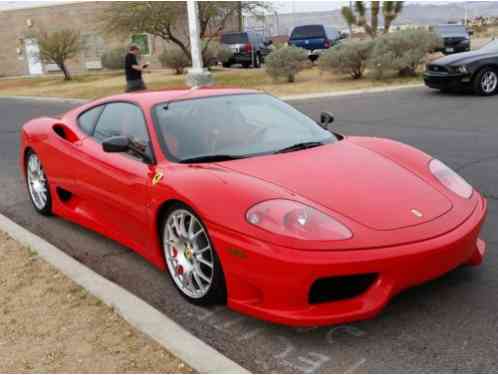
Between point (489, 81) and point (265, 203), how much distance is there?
11.9 metres

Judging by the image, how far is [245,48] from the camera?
28812mm

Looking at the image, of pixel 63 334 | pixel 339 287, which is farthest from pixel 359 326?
pixel 63 334

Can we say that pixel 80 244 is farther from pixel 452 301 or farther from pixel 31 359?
pixel 452 301

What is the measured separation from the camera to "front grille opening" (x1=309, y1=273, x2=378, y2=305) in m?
2.98

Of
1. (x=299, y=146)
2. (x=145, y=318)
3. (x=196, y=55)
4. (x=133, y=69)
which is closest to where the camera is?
(x=145, y=318)

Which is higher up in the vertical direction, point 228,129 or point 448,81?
point 228,129

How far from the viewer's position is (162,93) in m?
4.56

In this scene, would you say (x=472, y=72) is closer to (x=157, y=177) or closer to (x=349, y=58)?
(x=349, y=58)

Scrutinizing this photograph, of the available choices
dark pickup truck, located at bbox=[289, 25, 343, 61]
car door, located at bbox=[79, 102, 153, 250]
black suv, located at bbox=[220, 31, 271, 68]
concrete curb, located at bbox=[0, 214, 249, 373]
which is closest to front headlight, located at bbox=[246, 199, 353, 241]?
concrete curb, located at bbox=[0, 214, 249, 373]

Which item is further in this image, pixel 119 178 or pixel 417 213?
pixel 119 178

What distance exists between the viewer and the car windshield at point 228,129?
3.94 m

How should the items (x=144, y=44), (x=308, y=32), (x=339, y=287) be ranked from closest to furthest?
(x=339, y=287)
(x=308, y=32)
(x=144, y=44)

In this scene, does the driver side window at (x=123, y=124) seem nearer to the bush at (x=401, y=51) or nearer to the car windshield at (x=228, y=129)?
the car windshield at (x=228, y=129)

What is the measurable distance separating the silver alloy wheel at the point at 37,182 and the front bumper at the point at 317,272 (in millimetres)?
3025
